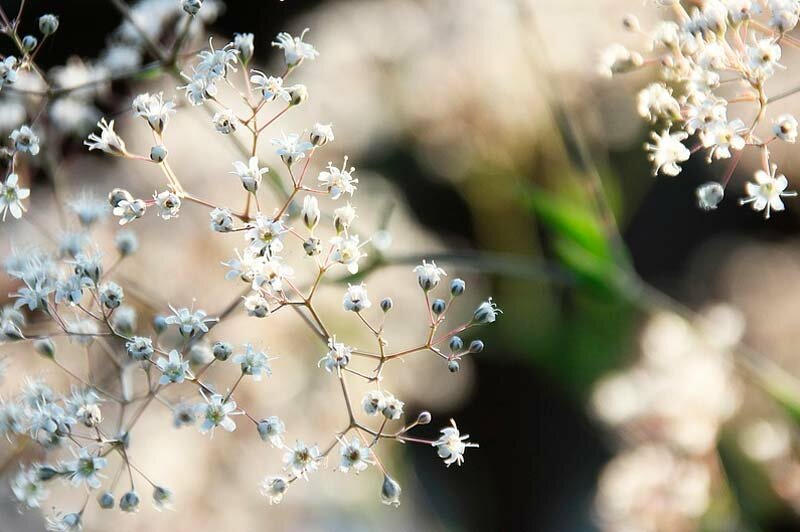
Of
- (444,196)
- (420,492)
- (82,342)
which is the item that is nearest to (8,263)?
Result: (82,342)

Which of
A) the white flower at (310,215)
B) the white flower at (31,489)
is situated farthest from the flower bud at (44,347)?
the white flower at (310,215)

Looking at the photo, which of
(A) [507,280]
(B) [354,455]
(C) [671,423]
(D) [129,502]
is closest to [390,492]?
(B) [354,455]

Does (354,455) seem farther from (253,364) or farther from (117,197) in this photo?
(117,197)

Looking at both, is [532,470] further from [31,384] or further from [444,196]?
[31,384]

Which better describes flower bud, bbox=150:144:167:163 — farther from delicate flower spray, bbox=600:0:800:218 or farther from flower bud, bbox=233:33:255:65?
delicate flower spray, bbox=600:0:800:218

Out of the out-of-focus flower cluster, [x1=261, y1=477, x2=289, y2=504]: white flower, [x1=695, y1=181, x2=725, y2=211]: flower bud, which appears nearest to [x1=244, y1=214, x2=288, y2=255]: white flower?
[x1=261, y1=477, x2=289, y2=504]: white flower

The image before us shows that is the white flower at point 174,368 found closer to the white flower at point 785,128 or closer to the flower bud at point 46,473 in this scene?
the flower bud at point 46,473
